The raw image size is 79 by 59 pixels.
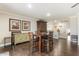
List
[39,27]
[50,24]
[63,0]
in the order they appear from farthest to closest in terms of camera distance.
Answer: [50,24]
[39,27]
[63,0]

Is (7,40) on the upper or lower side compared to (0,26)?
lower

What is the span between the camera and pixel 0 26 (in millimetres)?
6469

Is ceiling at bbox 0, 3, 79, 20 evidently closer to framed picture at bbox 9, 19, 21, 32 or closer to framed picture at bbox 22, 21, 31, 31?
framed picture at bbox 9, 19, 21, 32

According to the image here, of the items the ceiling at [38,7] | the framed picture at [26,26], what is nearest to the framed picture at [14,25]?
the framed picture at [26,26]

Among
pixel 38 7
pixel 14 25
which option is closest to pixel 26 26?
pixel 14 25

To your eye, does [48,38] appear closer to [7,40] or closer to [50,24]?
[7,40]

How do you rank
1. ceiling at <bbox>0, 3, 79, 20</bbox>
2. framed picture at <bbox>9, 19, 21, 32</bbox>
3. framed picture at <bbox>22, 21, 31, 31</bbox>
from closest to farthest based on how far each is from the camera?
ceiling at <bbox>0, 3, 79, 20</bbox>
framed picture at <bbox>9, 19, 21, 32</bbox>
framed picture at <bbox>22, 21, 31, 31</bbox>

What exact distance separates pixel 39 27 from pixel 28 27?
5.85 feet

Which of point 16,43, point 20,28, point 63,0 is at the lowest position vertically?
point 16,43

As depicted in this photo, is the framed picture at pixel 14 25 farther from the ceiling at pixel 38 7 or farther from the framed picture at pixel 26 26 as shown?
the ceiling at pixel 38 7

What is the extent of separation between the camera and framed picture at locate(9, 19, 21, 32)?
727 centimetres

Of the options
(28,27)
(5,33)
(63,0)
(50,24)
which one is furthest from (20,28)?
(50,24)

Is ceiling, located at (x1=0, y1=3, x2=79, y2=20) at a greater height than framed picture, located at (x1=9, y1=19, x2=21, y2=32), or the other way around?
ceiling, located at (x1=0, y1=3, x2=79, y2=20)

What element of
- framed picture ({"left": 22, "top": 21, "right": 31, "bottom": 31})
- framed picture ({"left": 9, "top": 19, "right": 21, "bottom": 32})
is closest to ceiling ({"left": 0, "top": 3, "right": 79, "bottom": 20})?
framed picture ({"left": 9, "top": 19, "right": 21, "bottom": 32})
